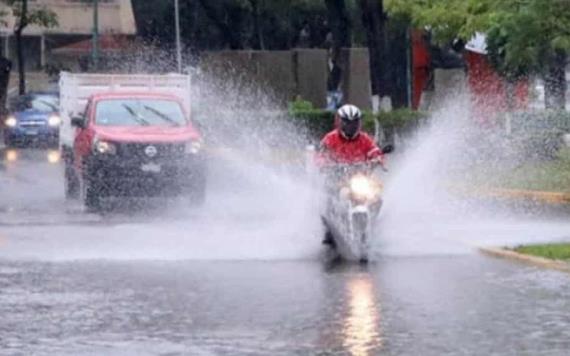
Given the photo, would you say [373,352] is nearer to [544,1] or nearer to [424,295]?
[424,295]

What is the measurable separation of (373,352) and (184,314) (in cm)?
253

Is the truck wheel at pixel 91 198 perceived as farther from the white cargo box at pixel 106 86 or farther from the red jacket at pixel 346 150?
the red jacket at pixel 346 150

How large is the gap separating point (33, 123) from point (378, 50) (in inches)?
448

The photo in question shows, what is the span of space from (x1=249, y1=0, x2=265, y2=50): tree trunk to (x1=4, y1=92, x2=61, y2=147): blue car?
43.9 feet

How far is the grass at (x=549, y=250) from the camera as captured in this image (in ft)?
61.6

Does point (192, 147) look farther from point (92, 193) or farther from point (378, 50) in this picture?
point (378, 50)

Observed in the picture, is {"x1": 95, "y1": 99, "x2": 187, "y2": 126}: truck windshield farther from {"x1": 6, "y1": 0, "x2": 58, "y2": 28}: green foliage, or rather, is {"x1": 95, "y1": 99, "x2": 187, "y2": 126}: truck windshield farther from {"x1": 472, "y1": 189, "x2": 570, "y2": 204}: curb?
{"x1": 6, "y1": 0, "x2": 58, "y2": 28}: green foliage

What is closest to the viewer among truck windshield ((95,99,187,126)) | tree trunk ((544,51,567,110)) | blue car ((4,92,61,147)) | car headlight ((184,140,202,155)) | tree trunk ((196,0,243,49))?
car headlight ((184,140,202,155))

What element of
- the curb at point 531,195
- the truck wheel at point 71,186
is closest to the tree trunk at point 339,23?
the truck wheel at point 71,186

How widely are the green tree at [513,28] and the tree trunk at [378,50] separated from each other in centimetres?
426

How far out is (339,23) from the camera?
201 ft

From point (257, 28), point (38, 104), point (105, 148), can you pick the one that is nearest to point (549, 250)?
point (105, 148)

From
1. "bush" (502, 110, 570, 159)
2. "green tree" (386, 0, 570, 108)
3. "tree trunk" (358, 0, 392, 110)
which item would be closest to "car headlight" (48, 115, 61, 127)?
"tree trunk" (358, 0, 392, 110)

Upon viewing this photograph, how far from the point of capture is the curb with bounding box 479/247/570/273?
59.6 ft
